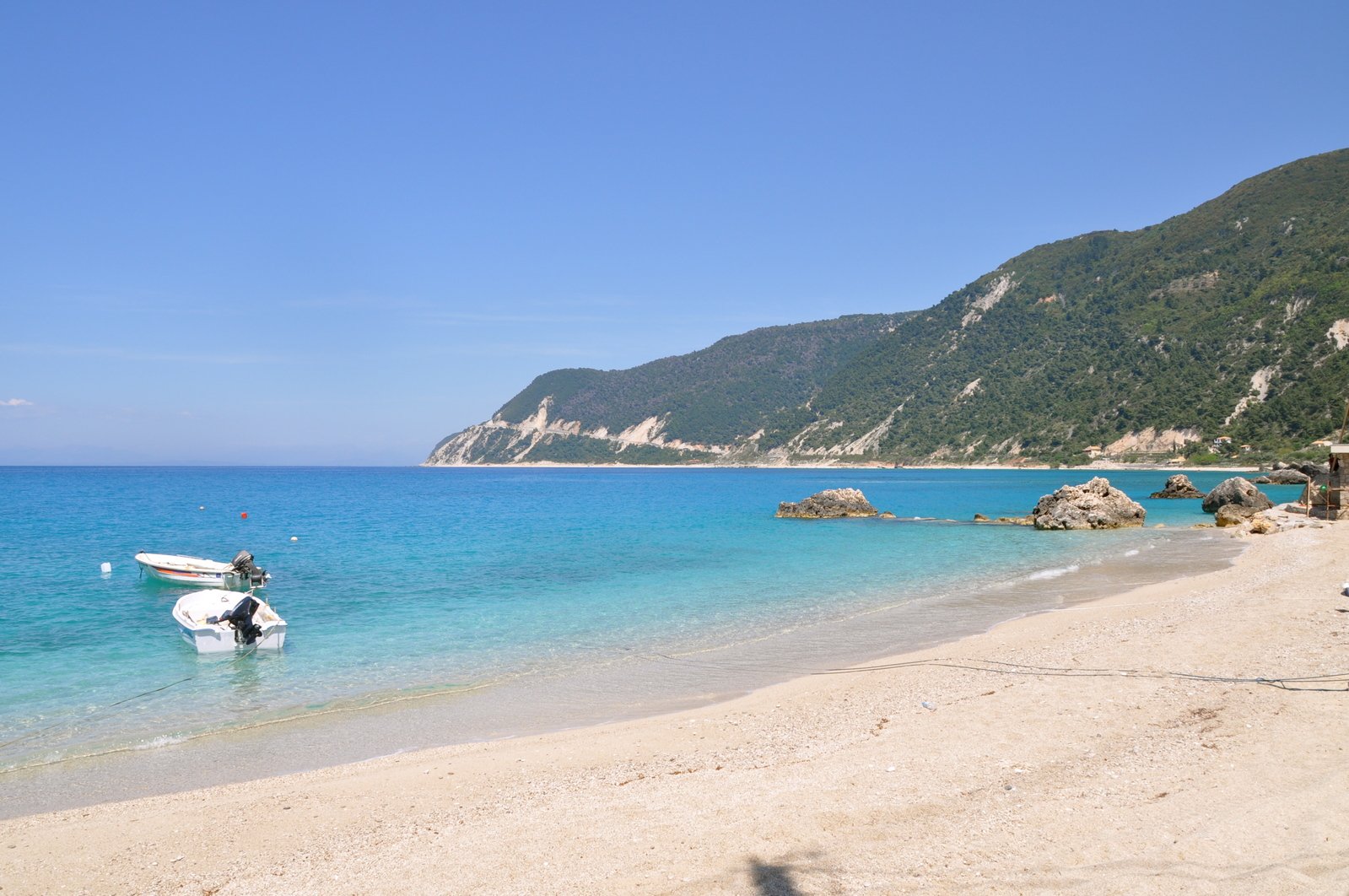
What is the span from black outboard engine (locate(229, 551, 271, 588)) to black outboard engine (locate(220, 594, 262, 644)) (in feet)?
21.2

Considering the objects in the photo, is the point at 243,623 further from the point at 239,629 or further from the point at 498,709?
the point at 498,709

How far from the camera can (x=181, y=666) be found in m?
14.2

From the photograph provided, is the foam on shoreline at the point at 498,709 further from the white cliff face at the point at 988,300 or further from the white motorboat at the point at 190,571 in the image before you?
the white cliff face at the point at 988,300

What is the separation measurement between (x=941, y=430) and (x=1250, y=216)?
5719 cm

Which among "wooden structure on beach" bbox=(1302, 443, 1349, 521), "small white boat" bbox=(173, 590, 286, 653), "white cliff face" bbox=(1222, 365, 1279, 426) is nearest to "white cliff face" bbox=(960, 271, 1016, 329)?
"white cliff face" bbox=(1222, 365, 1279, 426)

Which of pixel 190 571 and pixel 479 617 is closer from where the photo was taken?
pixel 479 617

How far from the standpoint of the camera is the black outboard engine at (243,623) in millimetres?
15211

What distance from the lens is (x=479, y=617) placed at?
61.4 ft

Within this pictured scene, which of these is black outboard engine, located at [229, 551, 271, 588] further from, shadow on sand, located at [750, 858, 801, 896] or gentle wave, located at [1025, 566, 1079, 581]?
gentle wave, located at [1025, 566, 1079, 581]

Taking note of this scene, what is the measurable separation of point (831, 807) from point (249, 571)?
65.9 feet

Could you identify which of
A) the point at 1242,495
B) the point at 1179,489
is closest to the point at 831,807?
the point at 1242,495

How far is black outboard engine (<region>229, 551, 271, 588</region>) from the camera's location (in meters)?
21.6

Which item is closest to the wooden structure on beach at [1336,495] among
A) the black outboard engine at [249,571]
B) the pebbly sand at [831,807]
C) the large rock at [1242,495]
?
the large rock at [1242,495]

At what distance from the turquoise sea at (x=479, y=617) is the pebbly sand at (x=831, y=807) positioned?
67.9 inches
